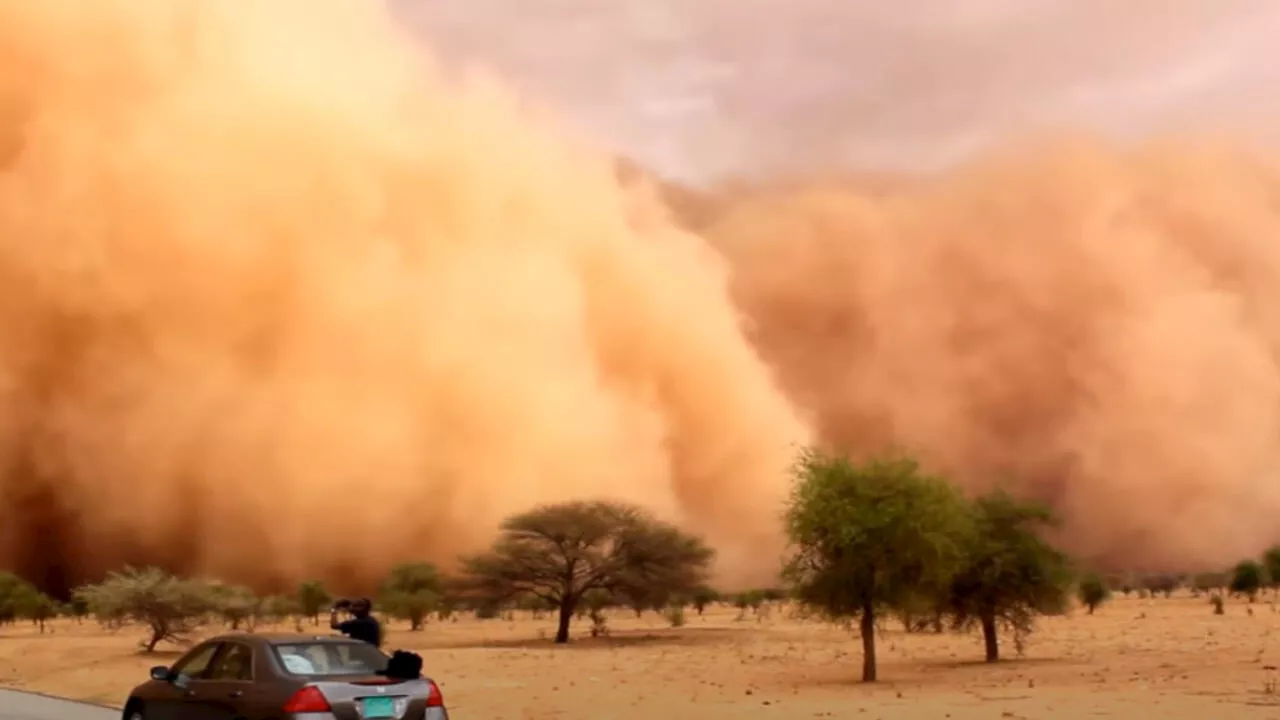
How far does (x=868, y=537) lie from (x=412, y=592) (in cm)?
3026

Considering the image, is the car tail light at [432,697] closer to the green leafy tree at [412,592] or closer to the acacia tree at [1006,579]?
the acacia tree at [1006,579]

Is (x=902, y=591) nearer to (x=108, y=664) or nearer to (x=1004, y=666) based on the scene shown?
(x=1004, y=666)

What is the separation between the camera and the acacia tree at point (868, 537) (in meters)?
22.7

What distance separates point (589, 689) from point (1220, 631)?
17.9 m

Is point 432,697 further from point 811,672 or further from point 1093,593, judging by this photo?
point 1093,593

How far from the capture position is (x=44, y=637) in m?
41.0

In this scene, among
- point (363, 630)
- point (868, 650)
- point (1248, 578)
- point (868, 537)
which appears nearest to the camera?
point (363, 630)

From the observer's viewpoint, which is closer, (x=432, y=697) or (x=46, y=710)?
(x=432, y=697)

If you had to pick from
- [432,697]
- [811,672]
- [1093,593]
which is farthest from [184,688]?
[1093,593]

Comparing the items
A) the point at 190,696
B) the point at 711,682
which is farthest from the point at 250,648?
the point at 711,682

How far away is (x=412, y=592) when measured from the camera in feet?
Result: 163

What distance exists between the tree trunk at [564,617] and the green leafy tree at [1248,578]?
1386 inches

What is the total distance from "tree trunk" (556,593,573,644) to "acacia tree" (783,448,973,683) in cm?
1479

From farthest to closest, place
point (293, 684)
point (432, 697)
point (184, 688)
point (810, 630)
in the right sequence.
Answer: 1. point (810, 630)
2. point (184, 688)
3. point (432, 697)
4. point (293, 684)
